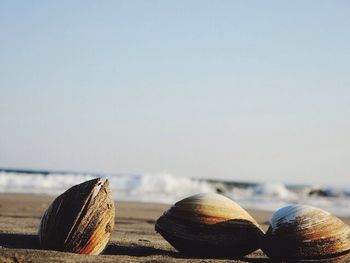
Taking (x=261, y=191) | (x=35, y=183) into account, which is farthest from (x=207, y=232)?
(x=261, y=191)

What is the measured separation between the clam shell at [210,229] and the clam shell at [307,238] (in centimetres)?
16

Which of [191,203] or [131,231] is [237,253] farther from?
[131,231]

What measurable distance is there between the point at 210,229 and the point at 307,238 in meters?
0.64

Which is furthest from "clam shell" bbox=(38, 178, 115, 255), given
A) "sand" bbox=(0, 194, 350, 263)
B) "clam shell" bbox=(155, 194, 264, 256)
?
"clam shell" bbox=(155, 194, 264, 256)

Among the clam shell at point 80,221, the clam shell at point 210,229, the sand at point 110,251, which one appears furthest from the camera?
the clam shell at point 210,229

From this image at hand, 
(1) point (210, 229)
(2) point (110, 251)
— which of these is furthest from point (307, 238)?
(2) point (110, 251)

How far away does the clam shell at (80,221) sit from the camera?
9.79 feet

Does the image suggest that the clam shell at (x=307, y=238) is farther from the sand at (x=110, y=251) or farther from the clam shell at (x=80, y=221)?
the clam shell at (x=80, y=221)

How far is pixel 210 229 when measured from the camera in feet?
10.4

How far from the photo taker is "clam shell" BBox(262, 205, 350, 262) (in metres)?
3.04

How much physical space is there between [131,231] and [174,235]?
75.2 inches

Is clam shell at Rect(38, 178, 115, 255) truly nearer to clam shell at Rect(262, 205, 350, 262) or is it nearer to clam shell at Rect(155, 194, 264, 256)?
clam shell at Rect(155, 194, 264, 256)

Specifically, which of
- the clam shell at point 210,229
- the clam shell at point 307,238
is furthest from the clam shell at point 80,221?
the clam shell at point 307,238

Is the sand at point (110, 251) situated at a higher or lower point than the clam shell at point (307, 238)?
lower
